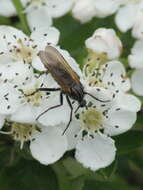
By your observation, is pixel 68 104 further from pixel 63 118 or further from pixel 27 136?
pixel 27 136

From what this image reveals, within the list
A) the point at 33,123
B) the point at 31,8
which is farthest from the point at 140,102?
the point at 31,8

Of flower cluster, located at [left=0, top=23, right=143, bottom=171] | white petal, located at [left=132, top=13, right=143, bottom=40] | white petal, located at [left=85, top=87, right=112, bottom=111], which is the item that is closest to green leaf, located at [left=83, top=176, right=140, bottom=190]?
flower cluster, located at [left=0, top=23, right=143, bottom=171]

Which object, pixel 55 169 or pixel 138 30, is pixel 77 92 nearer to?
pixel 55 169

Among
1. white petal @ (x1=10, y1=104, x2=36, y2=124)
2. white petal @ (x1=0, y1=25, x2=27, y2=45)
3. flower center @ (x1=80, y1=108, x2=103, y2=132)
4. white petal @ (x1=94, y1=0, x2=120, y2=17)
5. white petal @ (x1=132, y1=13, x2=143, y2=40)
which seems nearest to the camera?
white petal @ (x1=10, y1=104, x2=36, y2=124)

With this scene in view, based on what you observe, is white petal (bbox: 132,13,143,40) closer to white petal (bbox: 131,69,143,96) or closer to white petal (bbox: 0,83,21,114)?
white petal (bbox: 131,69,143,96)

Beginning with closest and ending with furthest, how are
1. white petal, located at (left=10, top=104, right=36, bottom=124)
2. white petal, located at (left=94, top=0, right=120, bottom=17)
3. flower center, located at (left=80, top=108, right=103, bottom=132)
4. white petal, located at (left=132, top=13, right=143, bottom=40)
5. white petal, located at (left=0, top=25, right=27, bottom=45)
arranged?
white petal, located at (left=10, top=104, right=36, bottom=124) < flower center, located at (left=80, top=108, right=103, bottom=132) < white petal, located at (left=0, top=25, right=27, bottom=45) < white petal, located at (left=132, top=13, right=143, bottom=40) < white petal, located at (left=94, top=0, right=120, bottom=17)

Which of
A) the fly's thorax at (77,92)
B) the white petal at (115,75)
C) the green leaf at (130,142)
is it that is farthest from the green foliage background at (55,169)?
the fly's thorax at (77,92)

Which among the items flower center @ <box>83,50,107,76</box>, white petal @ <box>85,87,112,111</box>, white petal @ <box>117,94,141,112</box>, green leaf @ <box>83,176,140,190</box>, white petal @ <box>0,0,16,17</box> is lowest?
green leaf @ <box>83,176,140,190</box>
